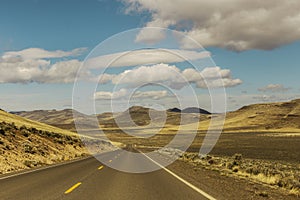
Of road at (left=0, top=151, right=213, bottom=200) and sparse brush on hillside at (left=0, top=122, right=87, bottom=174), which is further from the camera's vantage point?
sparse brush on hillside at (left=0, top=122, right=87, bottom=174)

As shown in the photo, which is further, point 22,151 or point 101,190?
point 22,151

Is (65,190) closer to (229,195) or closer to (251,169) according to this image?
(229,195)

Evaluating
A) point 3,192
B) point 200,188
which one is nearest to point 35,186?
point 3,192

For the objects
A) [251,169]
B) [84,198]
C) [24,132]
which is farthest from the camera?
[24,132]

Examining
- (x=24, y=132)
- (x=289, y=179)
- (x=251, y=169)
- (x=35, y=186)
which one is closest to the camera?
(x=35, y=186)

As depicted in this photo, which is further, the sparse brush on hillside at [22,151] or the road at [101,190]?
the sparse brush on hillside at [22,151]

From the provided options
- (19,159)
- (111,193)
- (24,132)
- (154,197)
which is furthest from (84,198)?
(24,132)

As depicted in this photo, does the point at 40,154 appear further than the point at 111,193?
Yes

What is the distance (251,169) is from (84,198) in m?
13.9

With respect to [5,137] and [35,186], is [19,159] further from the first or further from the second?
[35,186]

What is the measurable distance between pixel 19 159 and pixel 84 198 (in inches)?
767

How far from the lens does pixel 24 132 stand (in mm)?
41375

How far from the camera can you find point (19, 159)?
92.7 ft

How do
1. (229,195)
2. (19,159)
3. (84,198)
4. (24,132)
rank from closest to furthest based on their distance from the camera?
(84,198), (229,195), (19,159), (24,132)
